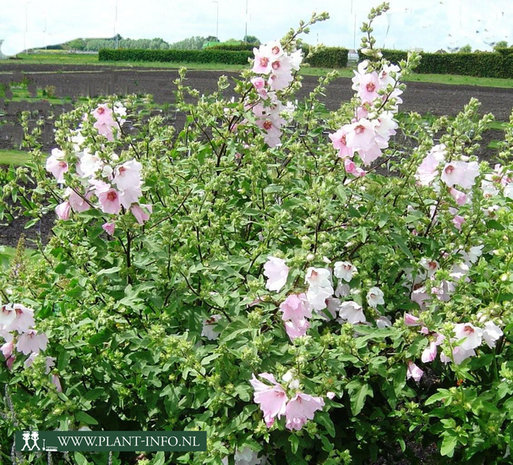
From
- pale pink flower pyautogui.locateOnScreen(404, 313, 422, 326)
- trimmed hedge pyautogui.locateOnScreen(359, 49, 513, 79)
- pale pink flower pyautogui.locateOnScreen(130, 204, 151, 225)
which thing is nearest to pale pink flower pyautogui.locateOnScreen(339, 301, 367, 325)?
pale pink flower pyautogui.locateOnScreen(404, 313, 422, 326)

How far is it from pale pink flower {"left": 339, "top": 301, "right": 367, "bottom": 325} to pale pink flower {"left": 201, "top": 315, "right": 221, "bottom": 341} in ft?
1.43

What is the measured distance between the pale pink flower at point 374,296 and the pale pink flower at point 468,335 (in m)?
0.30

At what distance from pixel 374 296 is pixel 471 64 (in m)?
30.1

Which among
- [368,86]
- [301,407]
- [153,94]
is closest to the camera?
[301,407]

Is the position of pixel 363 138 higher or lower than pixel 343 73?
lower

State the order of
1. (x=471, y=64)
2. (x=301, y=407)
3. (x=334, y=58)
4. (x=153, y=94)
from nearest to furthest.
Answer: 1. (x=301, y=407)
2. (x=153, y=94)
3. (x=471, y=64)
4. (x=334, y=58)

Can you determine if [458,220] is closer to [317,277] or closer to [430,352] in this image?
[430,352]

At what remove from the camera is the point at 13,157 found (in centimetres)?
806

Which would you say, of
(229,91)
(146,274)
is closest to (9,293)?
(146,274)

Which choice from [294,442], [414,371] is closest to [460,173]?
[414,371]

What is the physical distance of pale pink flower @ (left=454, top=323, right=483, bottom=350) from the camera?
2.13 m

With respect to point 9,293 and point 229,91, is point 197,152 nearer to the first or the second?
point 9,293

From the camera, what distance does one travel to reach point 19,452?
220 cm

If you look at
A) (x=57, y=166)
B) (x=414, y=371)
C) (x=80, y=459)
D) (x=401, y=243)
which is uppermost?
(x=57, y=166)
